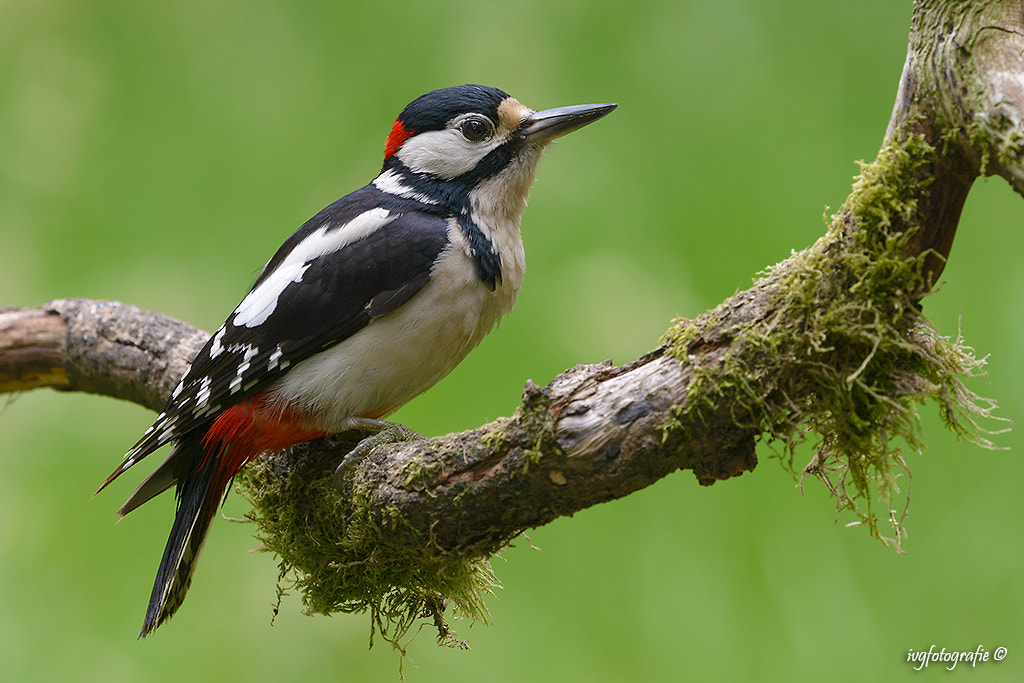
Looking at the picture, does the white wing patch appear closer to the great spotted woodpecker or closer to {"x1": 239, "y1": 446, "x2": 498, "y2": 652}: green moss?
the great spotted woodpecker

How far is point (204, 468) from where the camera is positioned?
190 centimetres

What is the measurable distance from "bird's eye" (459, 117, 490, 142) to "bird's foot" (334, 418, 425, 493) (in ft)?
2.28

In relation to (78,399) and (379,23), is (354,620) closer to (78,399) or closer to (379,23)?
(78,399)

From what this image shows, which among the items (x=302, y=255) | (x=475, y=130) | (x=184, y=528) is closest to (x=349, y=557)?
(x=184, y=528)

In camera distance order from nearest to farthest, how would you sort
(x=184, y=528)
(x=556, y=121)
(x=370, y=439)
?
(x=370, y=439) → (x=184, y=528) → (x=556, y=121)

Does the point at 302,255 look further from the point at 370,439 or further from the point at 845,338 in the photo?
the point at 845,338

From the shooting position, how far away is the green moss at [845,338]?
3.93 ft

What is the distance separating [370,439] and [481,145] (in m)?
0.74

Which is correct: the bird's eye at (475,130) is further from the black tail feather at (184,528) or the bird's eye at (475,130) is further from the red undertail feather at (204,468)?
the black tail feather at (184,528)

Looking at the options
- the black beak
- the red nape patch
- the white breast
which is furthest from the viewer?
the red nape patch

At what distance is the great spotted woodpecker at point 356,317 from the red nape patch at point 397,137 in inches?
5.0

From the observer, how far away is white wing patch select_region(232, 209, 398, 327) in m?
1.86

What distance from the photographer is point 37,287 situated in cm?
329

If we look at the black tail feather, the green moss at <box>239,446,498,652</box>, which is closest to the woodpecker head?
the green moss at <box>239,446,498,652</box>
